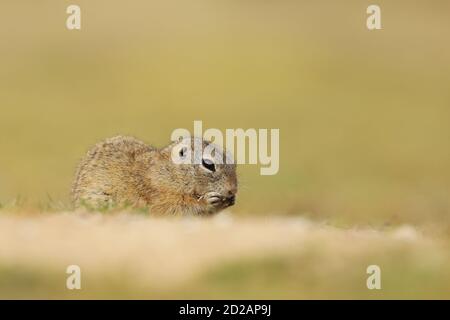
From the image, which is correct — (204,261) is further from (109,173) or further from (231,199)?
(109,173)

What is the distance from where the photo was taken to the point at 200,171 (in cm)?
1900

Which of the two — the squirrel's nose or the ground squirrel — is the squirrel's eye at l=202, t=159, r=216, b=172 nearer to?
the ground squirrel

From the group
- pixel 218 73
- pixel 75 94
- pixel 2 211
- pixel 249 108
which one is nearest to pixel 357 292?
pixel 2 211

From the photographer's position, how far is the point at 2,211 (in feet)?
56.4

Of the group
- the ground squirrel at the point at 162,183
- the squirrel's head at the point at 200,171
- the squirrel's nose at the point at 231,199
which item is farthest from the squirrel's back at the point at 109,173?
the squirrel's nose at the point at 231,199

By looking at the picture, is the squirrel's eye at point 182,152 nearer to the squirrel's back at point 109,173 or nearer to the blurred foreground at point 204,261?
the squirrel's back at point 109,173

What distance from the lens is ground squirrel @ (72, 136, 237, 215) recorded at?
18859mm

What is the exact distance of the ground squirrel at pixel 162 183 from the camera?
18859 millimetres

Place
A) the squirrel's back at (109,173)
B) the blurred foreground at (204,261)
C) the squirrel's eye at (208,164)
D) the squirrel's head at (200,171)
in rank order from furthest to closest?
the squirrel's back at (109,173) → the squirrel's eye at (208,164) → the squirrel's head at (200,171) → the blurred foreground at (204,261)

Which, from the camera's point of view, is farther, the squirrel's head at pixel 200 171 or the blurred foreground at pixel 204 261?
the squirrel's head at pixel 200 171

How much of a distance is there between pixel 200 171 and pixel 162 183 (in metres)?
0.65

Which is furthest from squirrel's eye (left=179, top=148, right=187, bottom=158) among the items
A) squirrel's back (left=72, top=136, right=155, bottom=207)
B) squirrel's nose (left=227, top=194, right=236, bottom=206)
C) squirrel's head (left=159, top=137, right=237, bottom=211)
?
squirrel's nose (left=227, top=194, right=236, bottom=206)

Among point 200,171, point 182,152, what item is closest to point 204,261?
point 200,171

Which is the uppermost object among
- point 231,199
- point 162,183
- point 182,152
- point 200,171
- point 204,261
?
point 182,152
